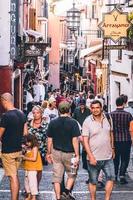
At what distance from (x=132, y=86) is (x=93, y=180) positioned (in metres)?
19.7

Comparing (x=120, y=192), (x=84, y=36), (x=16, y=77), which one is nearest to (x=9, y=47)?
(x=16, y=77)

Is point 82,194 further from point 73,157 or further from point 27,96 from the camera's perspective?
point 27,96

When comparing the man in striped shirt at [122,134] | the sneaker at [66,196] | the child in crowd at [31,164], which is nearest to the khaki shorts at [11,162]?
the child in crowd at [31,164]

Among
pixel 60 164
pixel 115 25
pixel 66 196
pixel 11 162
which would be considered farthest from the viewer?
pixel 115 25

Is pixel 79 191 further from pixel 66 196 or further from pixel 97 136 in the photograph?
pixel 97 136

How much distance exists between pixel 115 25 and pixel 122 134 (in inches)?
323

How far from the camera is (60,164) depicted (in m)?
11.6

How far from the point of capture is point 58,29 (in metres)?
76.7

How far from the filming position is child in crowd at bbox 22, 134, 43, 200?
1163 cm

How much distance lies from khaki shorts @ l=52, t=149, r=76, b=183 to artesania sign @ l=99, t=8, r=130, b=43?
9.86 metres

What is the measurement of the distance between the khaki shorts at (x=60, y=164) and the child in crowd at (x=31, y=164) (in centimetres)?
30

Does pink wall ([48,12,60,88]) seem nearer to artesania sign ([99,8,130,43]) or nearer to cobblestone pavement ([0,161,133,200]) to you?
artesania sign ([99,8,130,43])

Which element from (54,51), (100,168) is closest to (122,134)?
(100,168)

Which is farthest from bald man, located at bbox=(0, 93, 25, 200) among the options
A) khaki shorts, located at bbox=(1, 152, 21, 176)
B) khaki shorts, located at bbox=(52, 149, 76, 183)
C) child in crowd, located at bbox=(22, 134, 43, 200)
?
khaki shorts, located at bbox=(52, 149, 76, 183)
